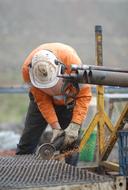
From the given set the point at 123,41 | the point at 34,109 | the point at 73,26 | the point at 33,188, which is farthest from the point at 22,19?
the point at 33,188

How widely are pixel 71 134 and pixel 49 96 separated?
585mm

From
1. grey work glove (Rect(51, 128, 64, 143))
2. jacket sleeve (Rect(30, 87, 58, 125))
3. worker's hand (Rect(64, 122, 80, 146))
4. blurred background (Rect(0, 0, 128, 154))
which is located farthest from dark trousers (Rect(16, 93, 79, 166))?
blurred background (Rect(0, 0, 128, 154))

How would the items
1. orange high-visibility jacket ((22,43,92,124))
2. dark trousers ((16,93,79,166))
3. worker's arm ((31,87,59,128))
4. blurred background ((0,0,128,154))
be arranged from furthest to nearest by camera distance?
blurred background ((0,0,128,154)) < dark trousers ((16,93,79,166)) < worker's arm ((31,87,59,128)) < orange high-visibility jacket ((22,43,92,124))

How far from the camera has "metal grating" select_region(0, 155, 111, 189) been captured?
3.67m

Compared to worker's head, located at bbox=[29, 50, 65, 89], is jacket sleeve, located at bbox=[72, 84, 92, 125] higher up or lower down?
lower down

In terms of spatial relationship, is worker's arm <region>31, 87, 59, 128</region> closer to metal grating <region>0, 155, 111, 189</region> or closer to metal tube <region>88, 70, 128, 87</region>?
metal grating <region>0, 155, 111, 189</region>

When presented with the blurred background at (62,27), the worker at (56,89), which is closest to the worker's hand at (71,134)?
the worker at (56,89)

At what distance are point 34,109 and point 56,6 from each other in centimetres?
3110

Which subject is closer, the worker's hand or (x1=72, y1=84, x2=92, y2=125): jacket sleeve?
the worker's hand

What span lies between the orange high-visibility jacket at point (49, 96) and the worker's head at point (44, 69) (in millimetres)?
→ 93

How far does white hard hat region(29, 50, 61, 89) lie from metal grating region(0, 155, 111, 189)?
736mm

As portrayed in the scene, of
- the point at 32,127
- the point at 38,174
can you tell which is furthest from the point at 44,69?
the point at 38,174

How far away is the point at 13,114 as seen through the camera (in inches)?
851

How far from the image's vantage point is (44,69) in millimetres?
5059
